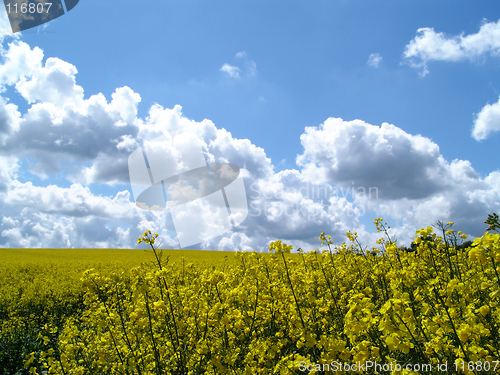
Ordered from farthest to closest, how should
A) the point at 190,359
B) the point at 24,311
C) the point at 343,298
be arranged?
the point at 24,311, the point at 343,298, the point at 190,359

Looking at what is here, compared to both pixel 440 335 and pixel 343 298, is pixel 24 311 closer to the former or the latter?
pixel 343 298

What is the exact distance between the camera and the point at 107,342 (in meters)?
3.67

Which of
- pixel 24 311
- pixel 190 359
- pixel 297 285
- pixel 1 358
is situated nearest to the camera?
pixel 190 359

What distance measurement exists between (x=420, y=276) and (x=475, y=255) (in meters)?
1.71

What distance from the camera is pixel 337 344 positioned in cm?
251

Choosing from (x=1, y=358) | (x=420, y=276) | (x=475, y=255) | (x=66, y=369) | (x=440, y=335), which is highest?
(x=475, y=255)

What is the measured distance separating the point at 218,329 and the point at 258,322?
701 mm

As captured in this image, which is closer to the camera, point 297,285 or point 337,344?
point 337,344

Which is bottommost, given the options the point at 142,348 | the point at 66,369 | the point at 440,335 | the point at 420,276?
the point at 66,369

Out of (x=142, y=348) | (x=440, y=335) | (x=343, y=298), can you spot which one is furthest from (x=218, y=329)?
(x=440, y=335)

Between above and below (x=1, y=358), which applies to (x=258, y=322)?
above

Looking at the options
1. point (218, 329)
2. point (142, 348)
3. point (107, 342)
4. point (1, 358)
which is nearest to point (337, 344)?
point (218, 329)

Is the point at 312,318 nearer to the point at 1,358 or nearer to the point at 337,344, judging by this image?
the point at 337,344

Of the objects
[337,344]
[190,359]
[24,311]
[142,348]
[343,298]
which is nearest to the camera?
[337,344]
